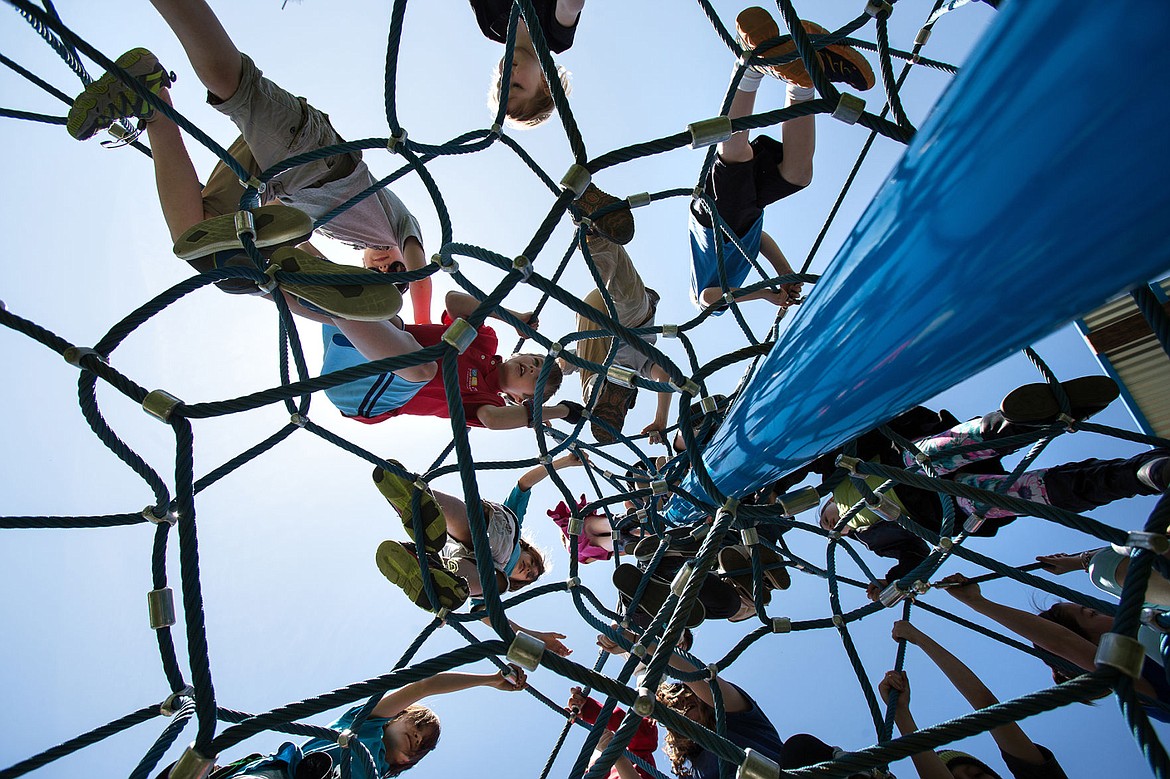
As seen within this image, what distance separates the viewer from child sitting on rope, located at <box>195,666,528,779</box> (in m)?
0.99

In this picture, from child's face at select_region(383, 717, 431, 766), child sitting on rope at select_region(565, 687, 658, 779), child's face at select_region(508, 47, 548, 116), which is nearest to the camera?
child's face at select_region(508, 47, 548, 116)

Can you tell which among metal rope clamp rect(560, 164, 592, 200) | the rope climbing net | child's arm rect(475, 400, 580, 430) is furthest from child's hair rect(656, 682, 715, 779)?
metal rope clamp rect(560, 164, 592, 200)

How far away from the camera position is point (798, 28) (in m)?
0.55

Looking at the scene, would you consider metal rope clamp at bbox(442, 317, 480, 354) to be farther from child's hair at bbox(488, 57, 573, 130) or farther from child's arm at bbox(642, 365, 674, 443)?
child's arm at bbox(642, 365, 674, 443)

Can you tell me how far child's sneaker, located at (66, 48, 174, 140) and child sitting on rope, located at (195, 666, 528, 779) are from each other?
949 millimetres

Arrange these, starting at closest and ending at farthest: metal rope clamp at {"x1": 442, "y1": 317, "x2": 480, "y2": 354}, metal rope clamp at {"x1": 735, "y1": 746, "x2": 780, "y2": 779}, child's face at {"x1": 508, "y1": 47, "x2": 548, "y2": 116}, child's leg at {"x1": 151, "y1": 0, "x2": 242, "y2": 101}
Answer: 1. metal rope clamp at {"x1": 735, "y1": 746, "x2": 780, "y2": 779}
2. metal rope clamp at {"x1": 442, "y1": 317, "x2": 480, "y2": 354}
3. child's leg at {"x1": 151, "y1": 0, "x2": 242, "y2": 101}
4. child's face at {"x1": 508, "y1": 47, "x2": 548, "y2": 116}

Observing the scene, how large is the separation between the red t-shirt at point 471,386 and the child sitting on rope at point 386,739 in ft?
1.81

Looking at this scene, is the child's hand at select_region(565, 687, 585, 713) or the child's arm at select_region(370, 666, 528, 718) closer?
the child's arm at select_region(370, 666, 528, 718)

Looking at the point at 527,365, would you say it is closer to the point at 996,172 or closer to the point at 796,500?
the point at 796,500

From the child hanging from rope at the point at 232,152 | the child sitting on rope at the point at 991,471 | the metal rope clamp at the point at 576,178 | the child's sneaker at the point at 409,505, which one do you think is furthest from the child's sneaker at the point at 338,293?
the child sitting on rope at the point at 991,471

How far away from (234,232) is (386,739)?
3.80 feet

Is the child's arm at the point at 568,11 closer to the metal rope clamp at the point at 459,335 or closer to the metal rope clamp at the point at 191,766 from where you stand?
the metal rope clamp at the point at 459,335

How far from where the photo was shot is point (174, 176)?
895 mm

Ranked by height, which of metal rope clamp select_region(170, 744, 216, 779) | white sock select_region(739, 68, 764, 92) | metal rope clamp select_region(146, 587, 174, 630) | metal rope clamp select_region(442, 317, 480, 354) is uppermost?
white sock select_region(739, 68, 764, 92)
